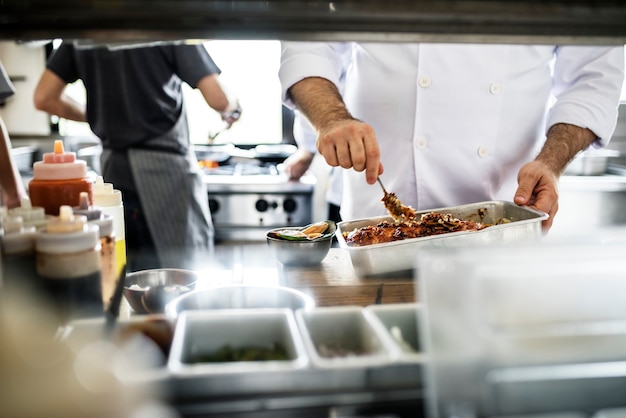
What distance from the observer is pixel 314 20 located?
2.23ft

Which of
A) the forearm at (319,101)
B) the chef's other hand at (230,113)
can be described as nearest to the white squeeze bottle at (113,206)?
the forearm at (319,101)

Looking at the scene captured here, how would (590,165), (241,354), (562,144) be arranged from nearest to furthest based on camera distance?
1. (241,354)
2. (562,144)
3. (590,165)

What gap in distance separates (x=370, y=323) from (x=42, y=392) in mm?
427

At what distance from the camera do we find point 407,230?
147cm

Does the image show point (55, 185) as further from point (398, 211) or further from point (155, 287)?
point (398, 211)

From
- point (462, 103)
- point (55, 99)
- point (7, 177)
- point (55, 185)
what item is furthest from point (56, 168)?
point (55, 99)

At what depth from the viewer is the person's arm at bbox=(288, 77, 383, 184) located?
1399mm

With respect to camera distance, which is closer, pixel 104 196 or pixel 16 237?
pixel 16 237

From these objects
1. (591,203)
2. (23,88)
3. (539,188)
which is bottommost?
(591,203)

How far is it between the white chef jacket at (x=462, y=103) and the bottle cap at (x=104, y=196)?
0.82 meters

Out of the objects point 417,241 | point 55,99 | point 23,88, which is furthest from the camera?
point 23,88

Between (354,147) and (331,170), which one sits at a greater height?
(354,147)

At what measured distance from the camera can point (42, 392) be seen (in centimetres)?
69

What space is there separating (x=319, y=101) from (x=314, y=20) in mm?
960
